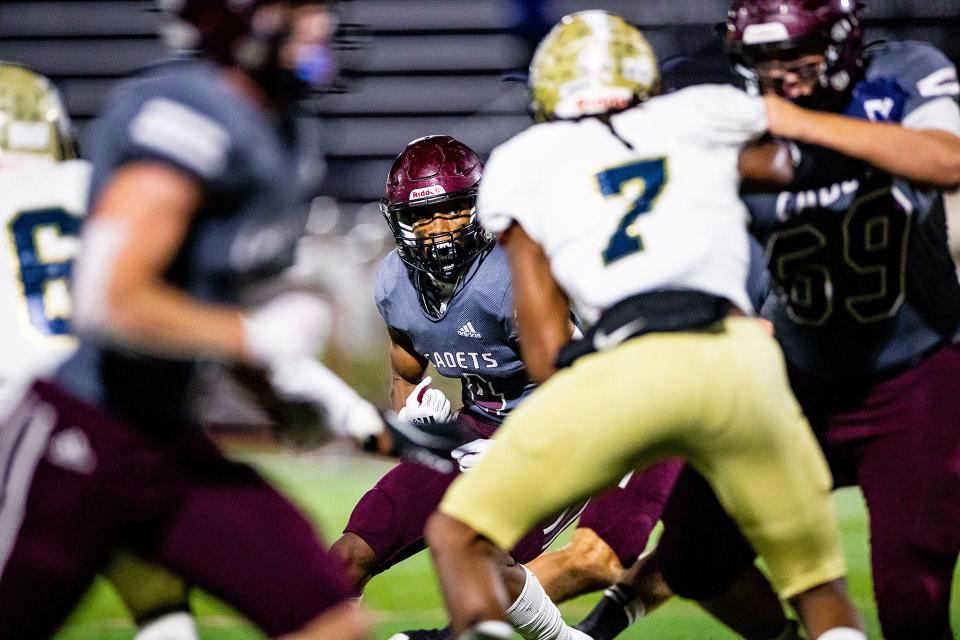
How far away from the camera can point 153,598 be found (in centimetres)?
252

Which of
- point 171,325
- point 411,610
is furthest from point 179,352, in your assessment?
point 411,610

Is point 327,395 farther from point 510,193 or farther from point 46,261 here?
point 46,261

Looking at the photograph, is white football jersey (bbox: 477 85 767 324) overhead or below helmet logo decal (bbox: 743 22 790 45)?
below

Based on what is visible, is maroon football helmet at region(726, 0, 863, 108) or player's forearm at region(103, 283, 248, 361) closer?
player's forearm at region(103, 283, 248, 361)

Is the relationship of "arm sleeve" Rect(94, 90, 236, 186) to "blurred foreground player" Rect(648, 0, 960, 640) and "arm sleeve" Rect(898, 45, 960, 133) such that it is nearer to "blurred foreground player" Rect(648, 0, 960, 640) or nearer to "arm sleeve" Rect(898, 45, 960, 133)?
"blurred foreground player" Rect(648, 0, 960, 640)

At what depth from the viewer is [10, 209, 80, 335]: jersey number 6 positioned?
2902mm

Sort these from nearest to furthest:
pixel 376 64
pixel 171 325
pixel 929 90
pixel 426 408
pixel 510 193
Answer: pixel 171 325 < pixel 510 193 < pixel 929 90 < pixel 426 408 < pixel 376 64

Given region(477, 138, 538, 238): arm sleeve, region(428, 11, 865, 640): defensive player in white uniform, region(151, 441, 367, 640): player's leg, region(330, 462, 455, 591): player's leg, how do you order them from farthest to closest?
1. region(330, 462, 455, 591): player's leg
2. region(477, 138, 538, 238): arm sleeve
3. region(428, 11, 865, 640): defensive player in white uniform
4. region(151, 441, 367, 640): player's leg

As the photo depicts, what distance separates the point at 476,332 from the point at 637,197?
1511 millimetres

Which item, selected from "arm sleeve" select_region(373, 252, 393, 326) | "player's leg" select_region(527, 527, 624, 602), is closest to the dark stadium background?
"arm sleeve" select_region(373, 252, 393, 326)

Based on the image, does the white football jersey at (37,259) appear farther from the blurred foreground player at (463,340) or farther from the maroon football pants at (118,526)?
the blurred foreground player at (463,340)

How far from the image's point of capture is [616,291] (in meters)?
2.52

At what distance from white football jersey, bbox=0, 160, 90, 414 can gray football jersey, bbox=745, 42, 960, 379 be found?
5.13 feet

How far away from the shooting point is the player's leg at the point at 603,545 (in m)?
3.95
